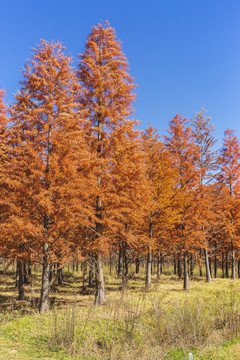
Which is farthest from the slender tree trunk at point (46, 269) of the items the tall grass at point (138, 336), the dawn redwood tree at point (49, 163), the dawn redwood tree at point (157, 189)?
the dawn redwood tree at point (157, 189)

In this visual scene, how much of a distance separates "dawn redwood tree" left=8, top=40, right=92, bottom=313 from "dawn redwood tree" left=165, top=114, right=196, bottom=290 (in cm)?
818

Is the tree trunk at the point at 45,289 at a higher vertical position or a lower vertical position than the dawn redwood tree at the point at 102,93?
lower

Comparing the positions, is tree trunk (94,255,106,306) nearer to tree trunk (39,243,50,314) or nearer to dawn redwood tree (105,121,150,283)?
dawn redwood tree (105,121,150,283)

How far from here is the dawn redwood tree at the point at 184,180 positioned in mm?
17766

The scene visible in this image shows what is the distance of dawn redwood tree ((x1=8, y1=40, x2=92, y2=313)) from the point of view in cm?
1104

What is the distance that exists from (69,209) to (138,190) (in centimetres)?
417

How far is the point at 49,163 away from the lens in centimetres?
1173

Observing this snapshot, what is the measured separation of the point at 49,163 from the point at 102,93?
520cm

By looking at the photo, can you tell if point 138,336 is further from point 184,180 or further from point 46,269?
point 184,180

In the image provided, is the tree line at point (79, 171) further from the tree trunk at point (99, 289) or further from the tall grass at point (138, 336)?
the tall grass at point (138, 336)

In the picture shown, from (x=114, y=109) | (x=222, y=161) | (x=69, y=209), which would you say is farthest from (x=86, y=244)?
(x=222, y=161)

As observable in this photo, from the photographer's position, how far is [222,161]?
23.9 meters

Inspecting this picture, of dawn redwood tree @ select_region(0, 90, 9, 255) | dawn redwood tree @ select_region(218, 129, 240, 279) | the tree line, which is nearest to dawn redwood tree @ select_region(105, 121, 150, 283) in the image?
the tree line

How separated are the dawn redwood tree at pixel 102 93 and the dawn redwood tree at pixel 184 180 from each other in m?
6.20
